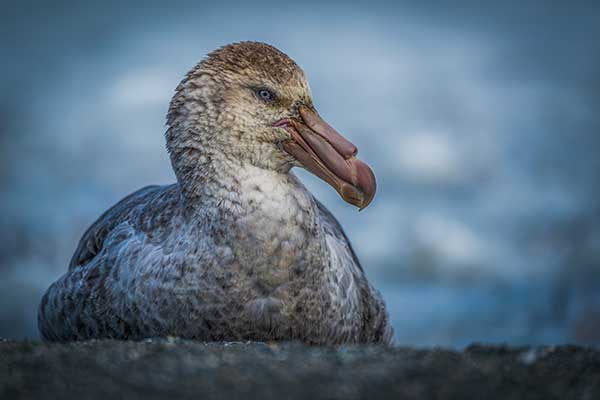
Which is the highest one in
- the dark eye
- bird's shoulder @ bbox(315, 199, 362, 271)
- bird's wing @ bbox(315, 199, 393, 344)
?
the dark eye

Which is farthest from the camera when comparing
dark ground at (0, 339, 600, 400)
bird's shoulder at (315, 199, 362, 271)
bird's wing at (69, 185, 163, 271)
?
bird's wing at (69, 185, 163, 271)

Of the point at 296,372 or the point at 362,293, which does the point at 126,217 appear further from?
the point at 296,372

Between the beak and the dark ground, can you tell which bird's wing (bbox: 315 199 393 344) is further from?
the dark ground

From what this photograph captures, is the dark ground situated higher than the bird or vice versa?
the bird

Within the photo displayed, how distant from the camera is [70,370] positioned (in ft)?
11.5

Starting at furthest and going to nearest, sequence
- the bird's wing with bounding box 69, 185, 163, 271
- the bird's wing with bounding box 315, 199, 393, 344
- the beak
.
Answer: the bird's wing with bounding box 69, 185, 163, 271 → the bird's wing with bounding box 315, 199, 393, 344 → the beak

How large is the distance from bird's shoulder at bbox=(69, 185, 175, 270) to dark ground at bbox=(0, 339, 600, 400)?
6.06 feet

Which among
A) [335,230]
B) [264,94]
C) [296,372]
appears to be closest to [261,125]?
[264,94]

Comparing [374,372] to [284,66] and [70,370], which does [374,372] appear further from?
[284,66]

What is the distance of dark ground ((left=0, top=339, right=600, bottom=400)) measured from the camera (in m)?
3.17

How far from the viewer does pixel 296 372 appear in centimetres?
344

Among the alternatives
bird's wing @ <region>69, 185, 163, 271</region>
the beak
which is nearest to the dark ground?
the beak

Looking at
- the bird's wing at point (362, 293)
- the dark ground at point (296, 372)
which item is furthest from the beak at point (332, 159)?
the dark ground at point (296, 372)

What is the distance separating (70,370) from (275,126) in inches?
95.4
